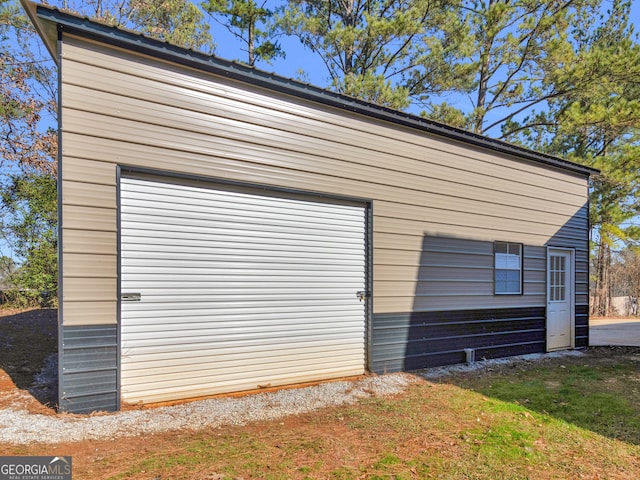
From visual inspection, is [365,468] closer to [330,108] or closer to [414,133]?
[330,108]

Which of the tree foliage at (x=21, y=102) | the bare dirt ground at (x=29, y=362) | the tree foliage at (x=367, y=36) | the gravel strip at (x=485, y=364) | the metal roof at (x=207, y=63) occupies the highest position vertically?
the tree foliage at (x=367, y=36)

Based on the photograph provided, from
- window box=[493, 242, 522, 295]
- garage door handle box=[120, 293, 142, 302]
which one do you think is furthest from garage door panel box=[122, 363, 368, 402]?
window box=[493, 242, 522, 295]

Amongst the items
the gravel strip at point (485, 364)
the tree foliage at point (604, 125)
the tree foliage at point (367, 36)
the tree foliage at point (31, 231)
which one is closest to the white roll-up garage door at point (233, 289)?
the gravel strip at point (485, 364)

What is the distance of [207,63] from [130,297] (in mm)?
2748

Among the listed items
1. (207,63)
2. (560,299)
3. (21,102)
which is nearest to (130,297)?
(207,63)

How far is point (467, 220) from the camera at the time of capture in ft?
21.9

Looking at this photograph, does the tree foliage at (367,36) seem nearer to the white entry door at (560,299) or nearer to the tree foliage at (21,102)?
the white entry door at (560,299)

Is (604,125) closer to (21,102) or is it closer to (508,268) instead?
(508,268)

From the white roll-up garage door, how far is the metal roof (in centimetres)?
138

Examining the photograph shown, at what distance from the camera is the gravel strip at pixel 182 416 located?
3.26 metres

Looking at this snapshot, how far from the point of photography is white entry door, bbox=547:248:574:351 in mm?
7883

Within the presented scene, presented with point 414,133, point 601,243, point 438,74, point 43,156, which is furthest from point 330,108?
point 601,243

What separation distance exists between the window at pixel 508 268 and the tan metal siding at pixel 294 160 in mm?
202

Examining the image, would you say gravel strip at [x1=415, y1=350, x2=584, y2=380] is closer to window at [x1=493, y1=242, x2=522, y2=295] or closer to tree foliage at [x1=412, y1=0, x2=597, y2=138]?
window at [x1=493, y1=242, x2=522, y2=295]
